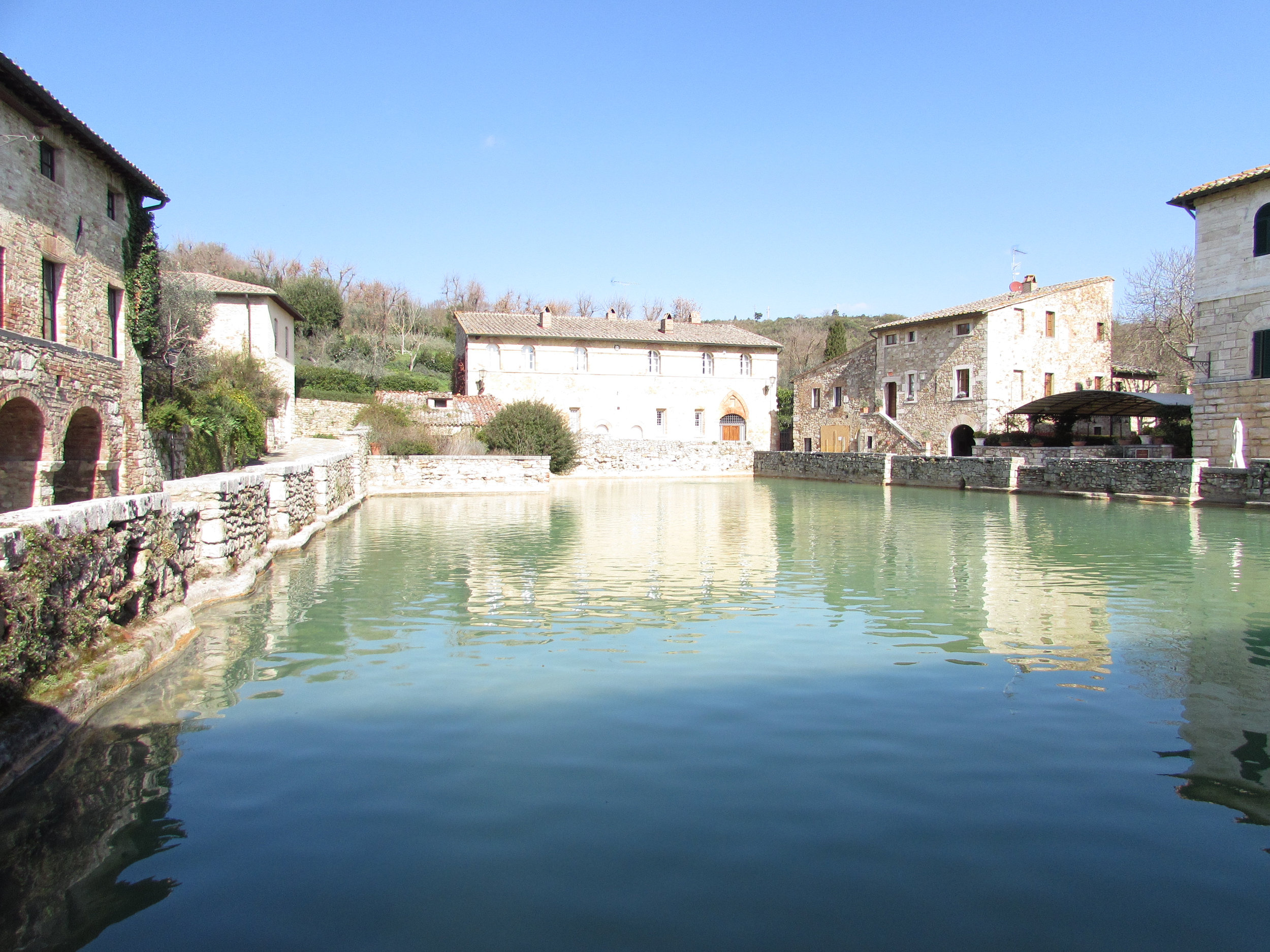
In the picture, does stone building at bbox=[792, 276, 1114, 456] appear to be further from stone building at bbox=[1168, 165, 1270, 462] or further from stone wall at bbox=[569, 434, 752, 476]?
stone building at bbox=[1168, 165, 1270, 462]

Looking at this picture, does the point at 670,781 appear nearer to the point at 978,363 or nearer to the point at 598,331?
the point at 978,363

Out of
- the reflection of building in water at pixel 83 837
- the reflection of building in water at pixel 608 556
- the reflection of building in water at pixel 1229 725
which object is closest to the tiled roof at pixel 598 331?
the reflection of building in water at pixel 608 556

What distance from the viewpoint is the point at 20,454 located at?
13.4 metres

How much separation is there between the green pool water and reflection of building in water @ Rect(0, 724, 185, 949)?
2cm

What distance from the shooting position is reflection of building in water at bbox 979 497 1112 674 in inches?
266

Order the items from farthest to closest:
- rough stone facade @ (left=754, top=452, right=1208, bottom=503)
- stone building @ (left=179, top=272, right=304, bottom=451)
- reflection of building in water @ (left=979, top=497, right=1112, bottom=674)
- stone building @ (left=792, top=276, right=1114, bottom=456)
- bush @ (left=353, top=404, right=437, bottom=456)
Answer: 1. stone building @ (left=792, top=276, right=1114, bottom=456)
2. stone building @ (left=179, top=272, right=304, bottom=451)
3. bush @ (left=353, top=404, right=437, bottom=456)
4. rough stone facade @ (left=754, top=452, right=1208, bottom=503)
5. reflection of building in water @ (left=979, top=497, right=1112, bottom=674)

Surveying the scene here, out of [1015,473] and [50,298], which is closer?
[50,298]

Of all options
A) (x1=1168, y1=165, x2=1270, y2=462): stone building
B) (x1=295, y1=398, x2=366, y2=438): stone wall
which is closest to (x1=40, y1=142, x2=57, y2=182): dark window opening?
(x1=295, y1=398, x2=366, y2=438): stone wall

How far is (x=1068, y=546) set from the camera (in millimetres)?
13516

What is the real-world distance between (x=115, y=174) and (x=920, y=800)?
18248mm

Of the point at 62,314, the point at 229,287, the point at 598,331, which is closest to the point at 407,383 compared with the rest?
the point at 598,331

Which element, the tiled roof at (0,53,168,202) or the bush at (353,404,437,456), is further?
the bush at (353,404,437,456)

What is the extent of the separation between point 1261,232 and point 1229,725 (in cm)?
2204

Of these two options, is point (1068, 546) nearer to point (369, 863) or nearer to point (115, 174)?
point (369, 863)
